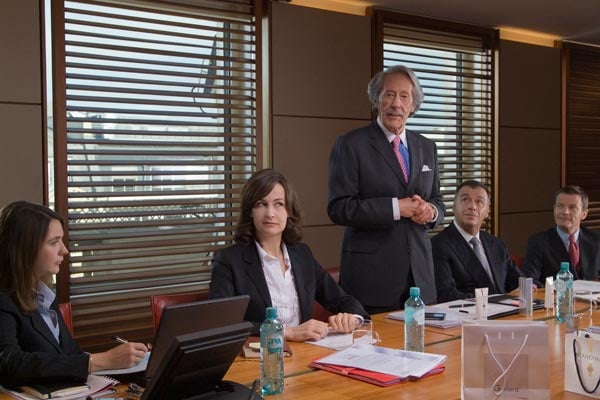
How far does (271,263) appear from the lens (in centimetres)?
290

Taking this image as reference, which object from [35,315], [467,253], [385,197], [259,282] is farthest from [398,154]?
[35,315]

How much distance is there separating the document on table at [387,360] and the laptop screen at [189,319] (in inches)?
15.9

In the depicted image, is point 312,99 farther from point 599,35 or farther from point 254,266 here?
point 599,35

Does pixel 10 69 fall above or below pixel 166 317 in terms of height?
above

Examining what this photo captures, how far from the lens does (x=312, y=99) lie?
488 cm

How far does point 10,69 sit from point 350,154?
1896 mm

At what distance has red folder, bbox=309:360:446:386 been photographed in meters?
2.04

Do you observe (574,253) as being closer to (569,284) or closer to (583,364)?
(569,284)

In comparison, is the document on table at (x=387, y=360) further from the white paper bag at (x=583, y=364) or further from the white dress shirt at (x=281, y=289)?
the white dress shirt at (x=281, y=289)

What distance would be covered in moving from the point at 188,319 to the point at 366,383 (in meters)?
0.59

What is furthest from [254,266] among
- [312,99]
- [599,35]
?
[599,35]

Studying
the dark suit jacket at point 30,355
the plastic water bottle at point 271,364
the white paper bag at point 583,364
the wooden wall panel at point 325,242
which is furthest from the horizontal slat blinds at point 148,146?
the white paper bag at point 583,364

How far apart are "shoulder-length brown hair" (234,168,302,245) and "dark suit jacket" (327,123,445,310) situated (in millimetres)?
319

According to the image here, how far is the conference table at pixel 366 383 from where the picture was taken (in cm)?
194
